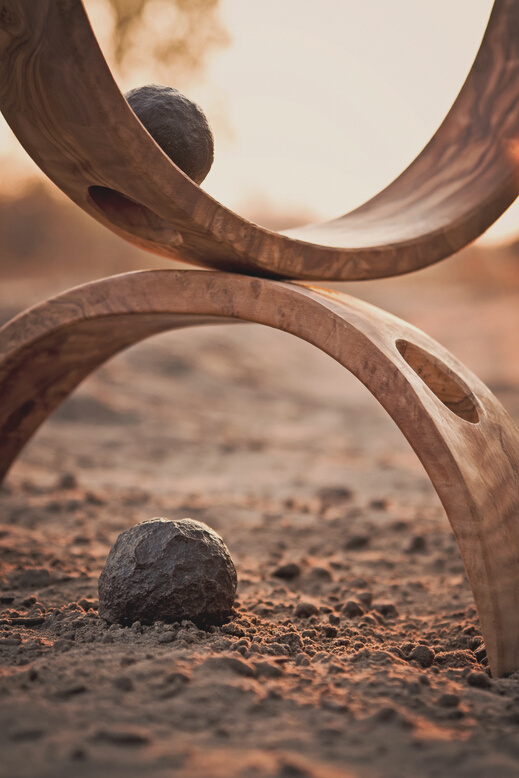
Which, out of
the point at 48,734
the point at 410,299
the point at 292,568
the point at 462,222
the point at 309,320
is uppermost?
the point at 410,299

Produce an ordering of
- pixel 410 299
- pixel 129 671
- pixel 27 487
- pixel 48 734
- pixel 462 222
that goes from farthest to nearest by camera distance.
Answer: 1. pixel 410 299
2. pixel 27 487
3. pixel 462 222
4. pixel 129 671
5. pixel 48 734

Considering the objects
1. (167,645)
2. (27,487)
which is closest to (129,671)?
(167,645)

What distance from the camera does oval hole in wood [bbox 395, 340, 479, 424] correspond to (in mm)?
2465

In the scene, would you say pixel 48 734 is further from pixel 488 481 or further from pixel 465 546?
pixel 488 481

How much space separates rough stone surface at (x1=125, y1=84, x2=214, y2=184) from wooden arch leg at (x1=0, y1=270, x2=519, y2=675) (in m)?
0.45

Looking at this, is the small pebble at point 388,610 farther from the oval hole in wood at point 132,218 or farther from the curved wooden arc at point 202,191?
the oval hole in wood at point 132,218

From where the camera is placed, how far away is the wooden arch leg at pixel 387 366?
204 centimetres

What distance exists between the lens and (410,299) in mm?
20094

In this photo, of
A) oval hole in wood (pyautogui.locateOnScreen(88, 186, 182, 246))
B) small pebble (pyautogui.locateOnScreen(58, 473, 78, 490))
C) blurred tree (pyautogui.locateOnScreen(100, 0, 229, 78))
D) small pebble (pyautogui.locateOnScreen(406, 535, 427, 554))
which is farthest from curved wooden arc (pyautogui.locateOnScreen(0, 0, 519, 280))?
blurred tree (pyautogui.locateOnScreen(100, 0, 229, 78))

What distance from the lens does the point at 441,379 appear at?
2.52 metres

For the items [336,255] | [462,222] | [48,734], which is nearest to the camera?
[48,734]

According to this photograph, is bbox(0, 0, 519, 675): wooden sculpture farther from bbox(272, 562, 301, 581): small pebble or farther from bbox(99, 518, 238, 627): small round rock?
bbox(272, 562, 301, 581): small pebble

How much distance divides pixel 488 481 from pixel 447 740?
82 cm

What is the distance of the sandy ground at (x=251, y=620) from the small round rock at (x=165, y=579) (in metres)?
0.08
